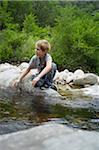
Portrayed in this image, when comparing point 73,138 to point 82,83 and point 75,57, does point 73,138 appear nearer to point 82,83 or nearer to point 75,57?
point 82,83

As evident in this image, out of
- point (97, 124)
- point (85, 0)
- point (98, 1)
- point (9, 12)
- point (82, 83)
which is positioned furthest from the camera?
point (85, 0)

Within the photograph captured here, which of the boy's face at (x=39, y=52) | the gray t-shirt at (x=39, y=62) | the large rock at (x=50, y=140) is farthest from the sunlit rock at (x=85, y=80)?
the large rock at (x=50, y=140)

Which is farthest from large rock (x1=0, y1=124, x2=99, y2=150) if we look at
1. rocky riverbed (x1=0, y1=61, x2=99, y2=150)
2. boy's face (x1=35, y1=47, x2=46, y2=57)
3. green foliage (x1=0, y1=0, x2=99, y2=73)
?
green foliage (x1=0, y1=0, x2=99, y2=73)

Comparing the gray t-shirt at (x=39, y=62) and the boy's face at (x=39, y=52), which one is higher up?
the boy's face at (x=39, y=52)

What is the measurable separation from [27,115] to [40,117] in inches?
9.2

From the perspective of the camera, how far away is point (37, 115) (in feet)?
24.2

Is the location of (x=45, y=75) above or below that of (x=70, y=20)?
below

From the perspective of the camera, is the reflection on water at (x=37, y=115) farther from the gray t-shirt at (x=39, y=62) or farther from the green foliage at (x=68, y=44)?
the green foliage at (x=68, y=44)

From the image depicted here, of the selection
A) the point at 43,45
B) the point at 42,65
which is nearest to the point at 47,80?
the point at 42,65

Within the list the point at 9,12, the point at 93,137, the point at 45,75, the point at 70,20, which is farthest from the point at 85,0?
the point at 93,137

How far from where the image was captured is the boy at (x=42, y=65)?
8.96 m

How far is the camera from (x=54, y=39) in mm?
29172

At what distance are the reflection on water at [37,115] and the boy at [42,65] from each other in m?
0.47

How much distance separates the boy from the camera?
29.4 feet
